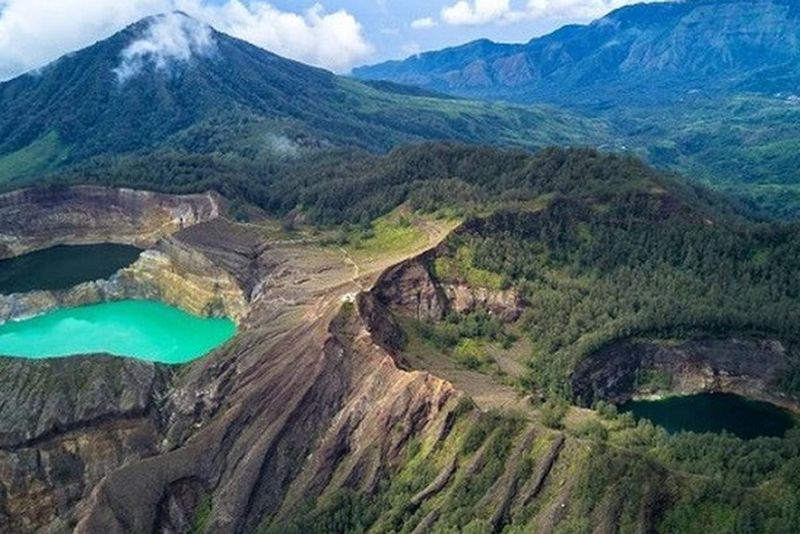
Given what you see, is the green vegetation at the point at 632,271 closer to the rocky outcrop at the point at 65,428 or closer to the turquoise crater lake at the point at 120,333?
the turquoise crater lake at the point at 120,333

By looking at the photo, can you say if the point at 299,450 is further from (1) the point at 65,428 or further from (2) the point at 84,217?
(2) the point at 84,217

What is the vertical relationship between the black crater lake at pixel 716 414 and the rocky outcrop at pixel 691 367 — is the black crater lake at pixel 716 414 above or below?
below

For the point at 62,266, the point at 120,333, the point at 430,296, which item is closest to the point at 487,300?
the point at 430,296

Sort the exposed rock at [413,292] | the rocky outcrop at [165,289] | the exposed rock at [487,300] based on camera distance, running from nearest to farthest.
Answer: the exposed rock at [413,292], the exposed rock at [487,300], the rocky outcrop at [165,289]

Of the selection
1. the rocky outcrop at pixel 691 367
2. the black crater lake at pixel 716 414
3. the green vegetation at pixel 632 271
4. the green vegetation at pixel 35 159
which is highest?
the green vegetation at pixel 35 159

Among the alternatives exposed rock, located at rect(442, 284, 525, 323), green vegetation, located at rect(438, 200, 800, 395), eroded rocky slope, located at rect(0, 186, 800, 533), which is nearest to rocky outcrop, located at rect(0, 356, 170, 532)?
eroded rocky slope, located at rect(0, 186, 800, 533)

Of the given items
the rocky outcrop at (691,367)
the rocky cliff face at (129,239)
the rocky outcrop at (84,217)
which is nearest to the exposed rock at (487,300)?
the rocky outcrop at (691,367)

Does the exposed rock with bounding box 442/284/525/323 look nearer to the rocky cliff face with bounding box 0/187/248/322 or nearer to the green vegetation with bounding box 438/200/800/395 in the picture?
the green vegetation with bounding box 438/200/800/395

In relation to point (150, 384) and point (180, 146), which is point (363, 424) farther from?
point (180, 146)
